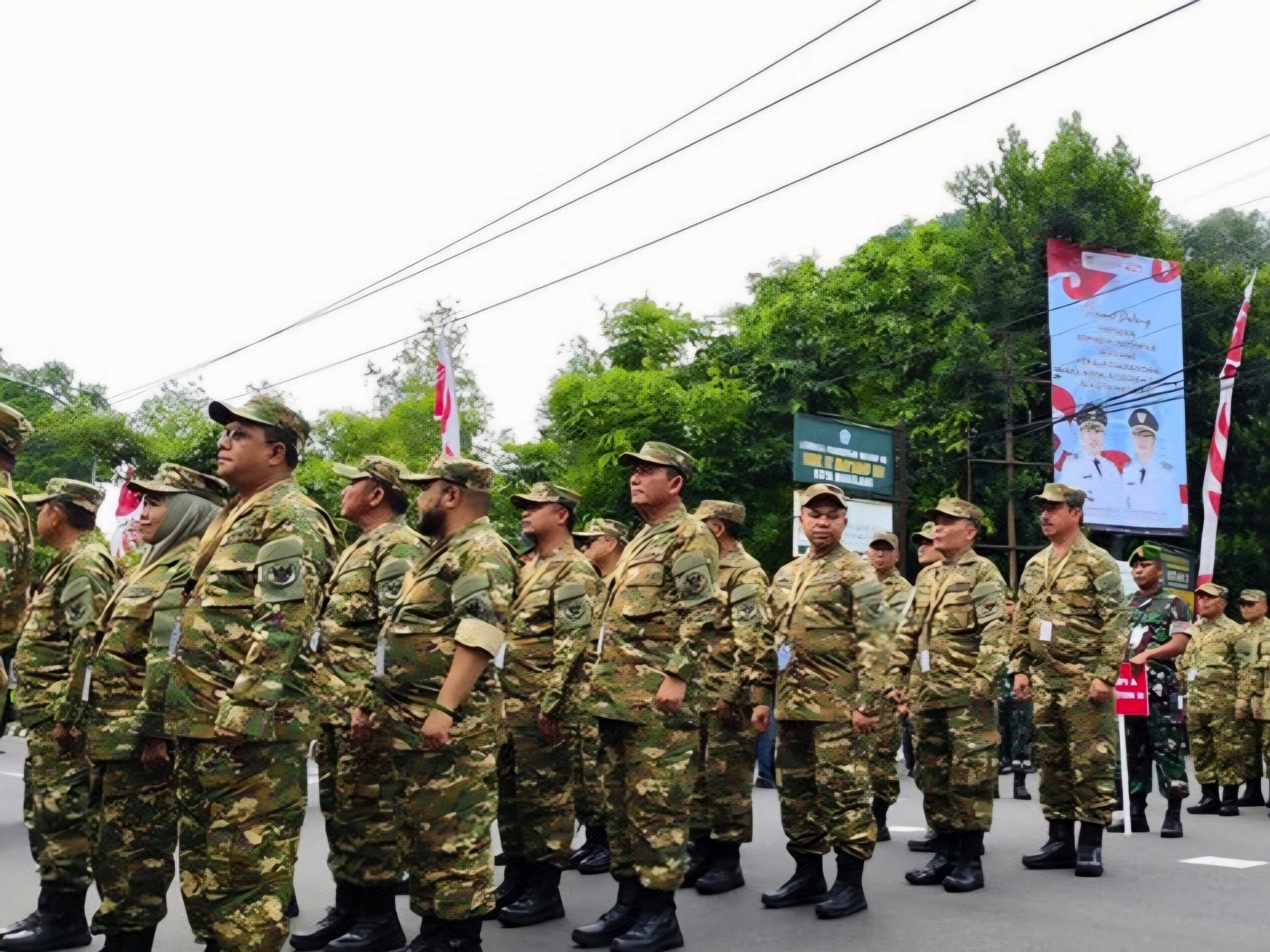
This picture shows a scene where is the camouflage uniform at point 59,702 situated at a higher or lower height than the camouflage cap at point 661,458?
lower

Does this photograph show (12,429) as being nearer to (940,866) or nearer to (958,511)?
(958,511)

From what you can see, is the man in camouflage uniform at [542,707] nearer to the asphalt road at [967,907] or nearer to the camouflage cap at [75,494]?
the asphalt road at [967,907]

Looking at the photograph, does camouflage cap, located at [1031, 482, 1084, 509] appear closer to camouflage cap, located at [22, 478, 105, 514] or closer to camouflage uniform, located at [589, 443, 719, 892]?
camouflage uniform, located at [589, 443, 719, 892]

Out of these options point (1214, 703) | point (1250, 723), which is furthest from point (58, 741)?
point (1250, 723)

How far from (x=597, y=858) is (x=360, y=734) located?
2645 mm

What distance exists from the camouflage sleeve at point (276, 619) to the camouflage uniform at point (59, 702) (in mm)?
1473

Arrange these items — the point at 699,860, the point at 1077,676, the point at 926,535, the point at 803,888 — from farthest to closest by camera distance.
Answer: the point at 926,535 < the point at 1077,676 < the point at 699,860 < the point at 803,888

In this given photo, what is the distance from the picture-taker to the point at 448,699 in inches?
188

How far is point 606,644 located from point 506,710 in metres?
1.07

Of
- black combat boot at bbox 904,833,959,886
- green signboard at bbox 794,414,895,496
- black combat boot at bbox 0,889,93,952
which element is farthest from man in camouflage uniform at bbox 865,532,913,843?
green signboard at bbox 794,414,895,496

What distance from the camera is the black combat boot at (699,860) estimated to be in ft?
22.6

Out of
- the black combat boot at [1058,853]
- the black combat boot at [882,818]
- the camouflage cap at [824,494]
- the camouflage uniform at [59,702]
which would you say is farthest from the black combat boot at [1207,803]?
the camouflage uniform at [59,702]

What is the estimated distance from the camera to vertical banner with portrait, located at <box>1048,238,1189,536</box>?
85.9ft

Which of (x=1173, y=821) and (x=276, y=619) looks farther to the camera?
(x=1173, y=821)
